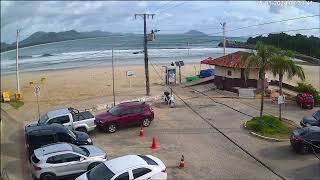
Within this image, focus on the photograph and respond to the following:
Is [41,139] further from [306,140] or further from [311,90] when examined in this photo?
[311,90]

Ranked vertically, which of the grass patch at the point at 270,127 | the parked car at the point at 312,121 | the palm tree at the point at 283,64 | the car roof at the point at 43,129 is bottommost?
the grass patch at the point at 270,127

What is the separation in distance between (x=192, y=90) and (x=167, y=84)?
4621 millimetres

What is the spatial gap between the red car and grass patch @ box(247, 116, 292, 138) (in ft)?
17.8

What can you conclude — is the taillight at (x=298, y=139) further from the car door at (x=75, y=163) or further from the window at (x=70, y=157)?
the window at (x=70, y=157)

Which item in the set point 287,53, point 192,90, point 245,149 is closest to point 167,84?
point 192,90

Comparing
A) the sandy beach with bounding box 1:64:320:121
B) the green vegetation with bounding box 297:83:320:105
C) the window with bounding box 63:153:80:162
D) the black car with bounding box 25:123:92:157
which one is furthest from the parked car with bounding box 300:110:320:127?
the sandy beach with bounding box 1:64:320:121

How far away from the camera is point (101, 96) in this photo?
35062 millimetres

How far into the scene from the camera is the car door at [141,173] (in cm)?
1315

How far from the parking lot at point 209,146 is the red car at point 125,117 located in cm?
37

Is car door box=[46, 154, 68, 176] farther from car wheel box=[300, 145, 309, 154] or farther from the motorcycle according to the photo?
the motorcycle

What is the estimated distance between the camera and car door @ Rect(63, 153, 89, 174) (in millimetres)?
15086

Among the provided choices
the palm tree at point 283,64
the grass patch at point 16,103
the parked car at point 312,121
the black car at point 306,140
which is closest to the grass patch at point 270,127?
the parked car at point 312,121

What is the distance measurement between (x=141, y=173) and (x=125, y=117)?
975cm

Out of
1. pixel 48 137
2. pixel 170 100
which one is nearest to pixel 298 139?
pixel 48 137
